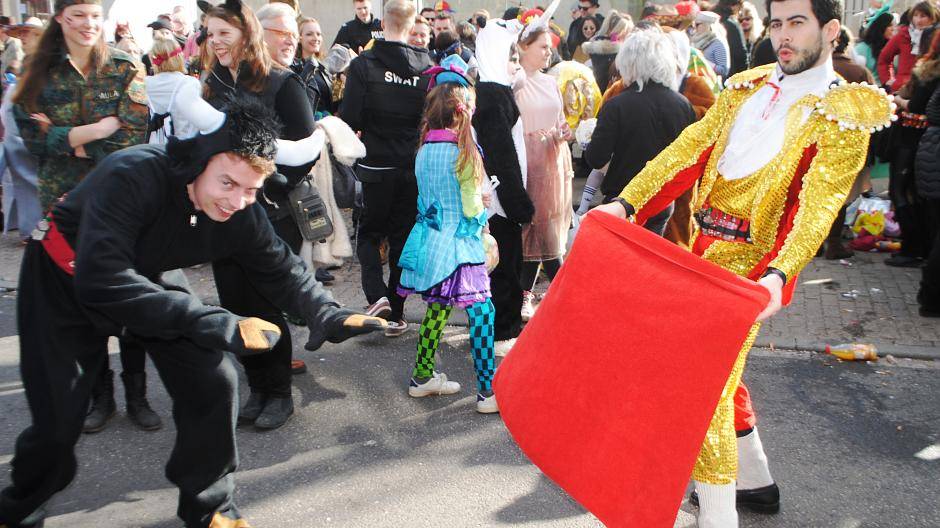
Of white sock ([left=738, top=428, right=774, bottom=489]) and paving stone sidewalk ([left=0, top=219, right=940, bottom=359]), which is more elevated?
white sock ([left=738, top=428, right=774, bottom=489])

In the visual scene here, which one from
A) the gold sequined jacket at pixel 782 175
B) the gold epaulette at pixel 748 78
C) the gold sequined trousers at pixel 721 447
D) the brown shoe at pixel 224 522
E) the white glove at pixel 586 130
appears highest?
the gold epaulette at pixel 748 78

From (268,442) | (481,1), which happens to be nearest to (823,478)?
(268,442)

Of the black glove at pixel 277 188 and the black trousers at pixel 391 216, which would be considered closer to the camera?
the black glove at pixel 277 188

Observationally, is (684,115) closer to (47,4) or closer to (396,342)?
(396,342)

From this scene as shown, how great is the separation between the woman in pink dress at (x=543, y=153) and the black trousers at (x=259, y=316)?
1.77m

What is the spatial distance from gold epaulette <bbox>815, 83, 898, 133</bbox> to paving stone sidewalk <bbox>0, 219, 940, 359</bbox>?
281 centimetres

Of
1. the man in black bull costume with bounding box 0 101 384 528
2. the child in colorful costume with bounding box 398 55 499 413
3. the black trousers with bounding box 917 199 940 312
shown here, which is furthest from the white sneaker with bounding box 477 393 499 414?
the black trousers with bounding box 917 199 940 312

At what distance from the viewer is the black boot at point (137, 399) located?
429 centimetres

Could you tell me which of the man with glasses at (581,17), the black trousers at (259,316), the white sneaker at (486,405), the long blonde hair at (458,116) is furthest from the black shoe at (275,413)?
the man with glasses at (581,17)

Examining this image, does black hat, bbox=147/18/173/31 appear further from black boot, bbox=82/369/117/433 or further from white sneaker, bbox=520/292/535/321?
black boot, bbox=82/369/117/433

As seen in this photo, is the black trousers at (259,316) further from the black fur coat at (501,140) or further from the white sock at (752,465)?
the white sock at (752,465)

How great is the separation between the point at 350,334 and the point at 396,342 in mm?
2406

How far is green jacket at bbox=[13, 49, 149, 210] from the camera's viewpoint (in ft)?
14.2

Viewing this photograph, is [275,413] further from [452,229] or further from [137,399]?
[452,229]
